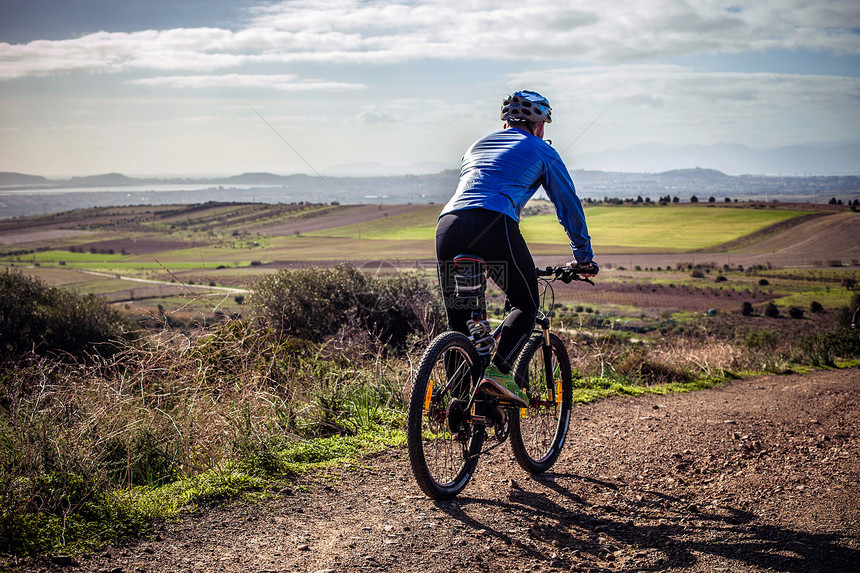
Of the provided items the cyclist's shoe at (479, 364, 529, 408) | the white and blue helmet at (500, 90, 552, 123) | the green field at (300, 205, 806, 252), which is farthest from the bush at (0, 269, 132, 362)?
the green field at (300, 205, 806, 252)

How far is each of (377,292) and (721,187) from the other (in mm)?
109853

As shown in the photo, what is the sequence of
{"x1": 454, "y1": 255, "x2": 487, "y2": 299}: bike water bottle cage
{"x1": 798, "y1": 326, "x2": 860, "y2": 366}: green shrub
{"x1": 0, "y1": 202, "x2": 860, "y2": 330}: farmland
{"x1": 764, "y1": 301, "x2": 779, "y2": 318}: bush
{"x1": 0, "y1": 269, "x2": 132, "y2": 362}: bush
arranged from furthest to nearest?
{"x1": 0, "y1": 202, "x2": 860, "y2": 330}: farmland
{"x1": 764, "y1": 301, "x2": 779, "y2": 318}: bush
{"x1": 0, "y1": 269, "x2": 132, "y2": 362}: bush
{"x1": 798, "y1": 326, "x2": 860, "y2": 366}: green shrub
{"x1": 454, "y1": 255, "x2": 487, "y2": 299}: bike water bottle cage

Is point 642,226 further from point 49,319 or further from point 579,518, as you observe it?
point 579,518

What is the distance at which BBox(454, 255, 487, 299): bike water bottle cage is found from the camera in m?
3.69

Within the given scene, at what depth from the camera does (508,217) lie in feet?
12.0

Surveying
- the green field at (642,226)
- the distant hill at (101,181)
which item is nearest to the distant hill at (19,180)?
the distant hill at (101,181)

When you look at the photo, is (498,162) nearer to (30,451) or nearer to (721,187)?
(30,451)

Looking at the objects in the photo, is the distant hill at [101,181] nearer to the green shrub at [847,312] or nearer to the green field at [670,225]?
the green field at [670,225]

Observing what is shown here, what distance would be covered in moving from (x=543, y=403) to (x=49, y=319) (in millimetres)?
13879

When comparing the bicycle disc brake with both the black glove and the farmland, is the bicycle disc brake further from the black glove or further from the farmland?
the farmland

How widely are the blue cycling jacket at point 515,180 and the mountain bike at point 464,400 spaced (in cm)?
33

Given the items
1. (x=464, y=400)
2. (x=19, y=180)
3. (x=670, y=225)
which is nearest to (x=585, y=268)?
(x=464, y=400)

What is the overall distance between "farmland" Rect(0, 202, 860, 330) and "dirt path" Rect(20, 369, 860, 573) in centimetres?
1152

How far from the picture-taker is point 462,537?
3.28 m
